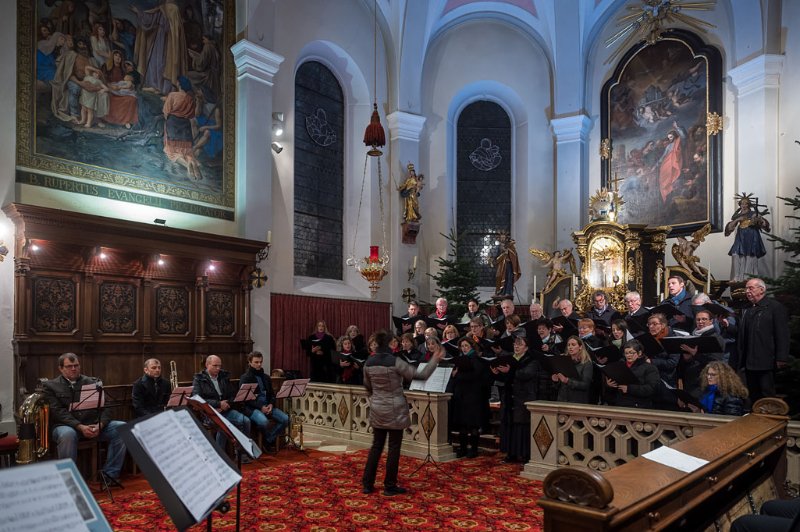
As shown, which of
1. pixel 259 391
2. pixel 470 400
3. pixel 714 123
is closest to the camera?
pixel 470 400

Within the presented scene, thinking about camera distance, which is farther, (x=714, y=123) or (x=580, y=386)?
(x=714, y=123)

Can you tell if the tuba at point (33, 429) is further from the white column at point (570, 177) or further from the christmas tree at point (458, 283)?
the white column at point (570, 177)

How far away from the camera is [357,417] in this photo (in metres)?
9.85

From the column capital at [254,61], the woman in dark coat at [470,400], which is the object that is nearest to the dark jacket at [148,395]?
the woman in dark coat at [470,400]

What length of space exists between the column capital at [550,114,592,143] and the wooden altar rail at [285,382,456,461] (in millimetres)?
10011

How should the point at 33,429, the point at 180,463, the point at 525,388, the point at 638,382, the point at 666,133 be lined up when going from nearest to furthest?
the point at 180,463 → the point at 33,429 → the point at 638,382 → the point at 525,388 → the point at 666,133

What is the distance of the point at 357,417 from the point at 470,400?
2053mm

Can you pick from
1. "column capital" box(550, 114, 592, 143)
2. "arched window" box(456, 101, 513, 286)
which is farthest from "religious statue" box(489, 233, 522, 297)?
"column capital" box(550, 114, 592, 143)

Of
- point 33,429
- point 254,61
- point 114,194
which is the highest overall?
point 254,61

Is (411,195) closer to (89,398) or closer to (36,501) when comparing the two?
(89,398)

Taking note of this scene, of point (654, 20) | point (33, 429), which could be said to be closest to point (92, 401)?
point (33, 429)

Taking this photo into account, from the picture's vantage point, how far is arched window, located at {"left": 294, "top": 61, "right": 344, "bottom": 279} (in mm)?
14766

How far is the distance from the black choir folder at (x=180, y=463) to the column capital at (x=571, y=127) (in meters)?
15.2

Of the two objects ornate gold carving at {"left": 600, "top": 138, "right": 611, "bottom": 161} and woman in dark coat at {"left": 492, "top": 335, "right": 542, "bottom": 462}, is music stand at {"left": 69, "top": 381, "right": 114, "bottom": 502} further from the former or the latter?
ornate gold carving at {"left": 600, "top": 138, "right": 611, "bottom": 161}
